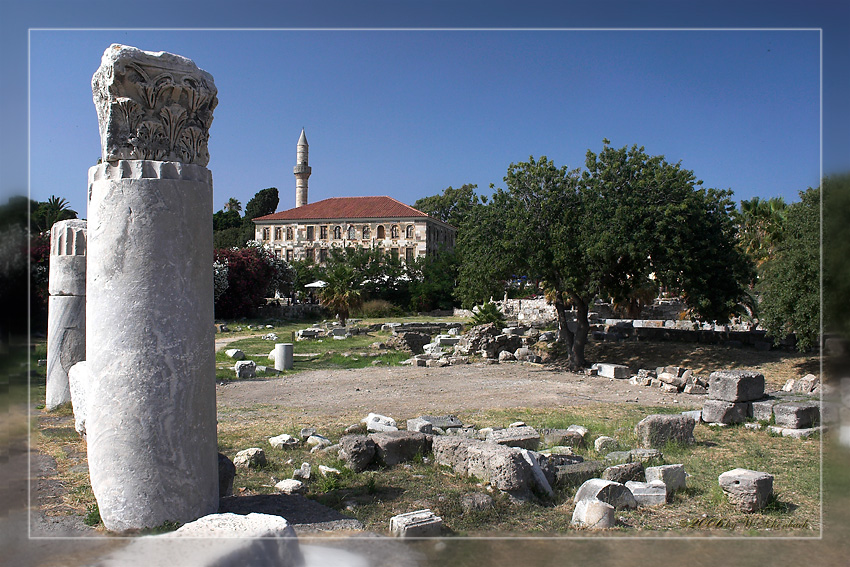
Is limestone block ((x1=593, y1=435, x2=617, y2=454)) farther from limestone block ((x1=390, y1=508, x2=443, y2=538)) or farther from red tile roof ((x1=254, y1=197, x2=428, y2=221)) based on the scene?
red tile roof ((x1=254, y1=197, x2=428, y2=221))

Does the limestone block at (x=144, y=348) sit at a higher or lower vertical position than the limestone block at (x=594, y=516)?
higher

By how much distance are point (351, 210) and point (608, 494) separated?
55.9m

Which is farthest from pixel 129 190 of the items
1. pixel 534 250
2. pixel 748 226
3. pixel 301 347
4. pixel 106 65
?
pixel 748 226

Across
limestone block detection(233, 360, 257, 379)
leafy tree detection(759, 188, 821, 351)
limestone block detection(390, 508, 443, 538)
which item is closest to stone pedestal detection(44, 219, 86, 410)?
limestone block detection(233, 360, 257, 379)

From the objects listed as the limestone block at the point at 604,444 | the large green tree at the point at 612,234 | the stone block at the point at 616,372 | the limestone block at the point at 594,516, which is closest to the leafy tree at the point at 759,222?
the large green tree at the point at 612,234

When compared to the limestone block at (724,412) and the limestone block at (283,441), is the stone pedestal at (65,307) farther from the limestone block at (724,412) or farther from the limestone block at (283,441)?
the limestone block at (724,412)

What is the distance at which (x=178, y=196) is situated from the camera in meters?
4.87

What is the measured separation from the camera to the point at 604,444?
350 inches

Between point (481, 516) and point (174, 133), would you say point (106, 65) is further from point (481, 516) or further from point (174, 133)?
point (481, 516)

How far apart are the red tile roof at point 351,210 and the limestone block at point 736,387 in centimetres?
4738

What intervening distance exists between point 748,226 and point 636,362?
17633mm

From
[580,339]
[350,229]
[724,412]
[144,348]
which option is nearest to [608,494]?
[144,348]

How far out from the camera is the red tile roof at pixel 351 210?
194ft

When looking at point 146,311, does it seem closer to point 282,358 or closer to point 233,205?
point 282,358
